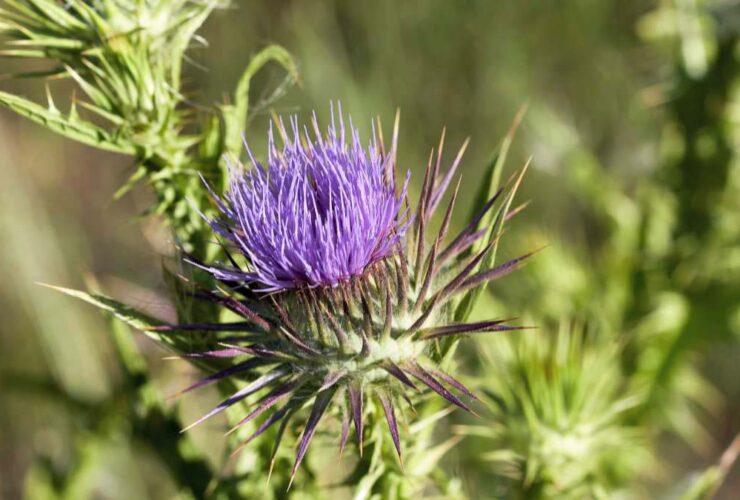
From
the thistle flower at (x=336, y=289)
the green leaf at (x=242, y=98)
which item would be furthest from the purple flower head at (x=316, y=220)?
the green leaf at (x=242, y=98)

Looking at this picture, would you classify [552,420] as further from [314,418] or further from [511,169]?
[511,169]

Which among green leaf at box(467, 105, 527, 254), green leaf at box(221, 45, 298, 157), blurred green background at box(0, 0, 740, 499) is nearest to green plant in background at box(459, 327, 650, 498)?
green leaf at box(467, 105, 527, 254)

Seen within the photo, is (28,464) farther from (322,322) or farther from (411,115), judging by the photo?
(322,322)

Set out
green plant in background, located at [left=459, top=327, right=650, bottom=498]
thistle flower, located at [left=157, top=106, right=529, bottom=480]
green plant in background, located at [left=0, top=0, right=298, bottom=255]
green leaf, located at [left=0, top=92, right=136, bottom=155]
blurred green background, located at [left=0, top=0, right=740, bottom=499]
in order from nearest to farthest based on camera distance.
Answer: thistle flower, located at [left=157, top=106, right=529, bottom=480] → green leaf, located at [left=0, top=92, right=136, bottom=155] → green plant in background, located at [left=0, top=0, right=298, bottom=255] → green plant in background, located at [left=459, top=327, right=650, bottom=498] → blurred green background, located at [left=0, top=0, right=740, bottom=499]

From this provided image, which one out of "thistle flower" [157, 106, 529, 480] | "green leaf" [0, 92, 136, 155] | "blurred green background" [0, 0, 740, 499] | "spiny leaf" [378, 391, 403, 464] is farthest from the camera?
"blurred green background" [0, 0, 740, 499]

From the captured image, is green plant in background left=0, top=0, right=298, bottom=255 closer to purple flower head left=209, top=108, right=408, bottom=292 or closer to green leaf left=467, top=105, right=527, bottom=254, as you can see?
purple flower head left=209, top=108, right=408, bottom=292

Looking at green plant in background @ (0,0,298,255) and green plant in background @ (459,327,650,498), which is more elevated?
green plant in background @ (0,0,298,255)

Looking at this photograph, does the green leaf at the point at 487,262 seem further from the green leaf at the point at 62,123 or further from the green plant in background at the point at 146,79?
the green leaf at the point at 62,123

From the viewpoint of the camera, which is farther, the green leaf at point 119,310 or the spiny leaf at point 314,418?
the green leaf at point 119,310
